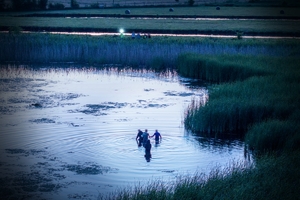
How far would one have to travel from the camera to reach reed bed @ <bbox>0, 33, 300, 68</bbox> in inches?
1245

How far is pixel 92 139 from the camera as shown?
1600cm

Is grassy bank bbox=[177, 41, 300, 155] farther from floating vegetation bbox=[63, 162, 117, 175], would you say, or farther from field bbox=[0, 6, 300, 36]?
field bbox=[0, 6, 300, 36]

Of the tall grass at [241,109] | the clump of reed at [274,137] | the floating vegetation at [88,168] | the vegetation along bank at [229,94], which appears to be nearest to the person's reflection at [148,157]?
the floating vegetation at [88,168]

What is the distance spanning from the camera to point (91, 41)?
112ft

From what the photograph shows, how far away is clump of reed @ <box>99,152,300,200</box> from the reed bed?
20.0 meters

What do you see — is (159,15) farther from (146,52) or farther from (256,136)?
(256,136)

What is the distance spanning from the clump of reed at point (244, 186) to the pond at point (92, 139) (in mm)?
2187

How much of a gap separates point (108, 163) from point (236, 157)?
315cm

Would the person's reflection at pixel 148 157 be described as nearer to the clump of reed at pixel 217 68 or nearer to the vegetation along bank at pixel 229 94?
the vegetation along bank at pixel 229 94

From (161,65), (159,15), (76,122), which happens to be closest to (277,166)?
(76,122)

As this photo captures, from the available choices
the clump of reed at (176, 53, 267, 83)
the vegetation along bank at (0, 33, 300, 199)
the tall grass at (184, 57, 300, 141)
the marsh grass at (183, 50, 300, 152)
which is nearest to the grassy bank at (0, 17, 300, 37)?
the vegetation along bank at (0, 33, 300, 199)

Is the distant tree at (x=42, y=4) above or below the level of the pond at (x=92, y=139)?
above

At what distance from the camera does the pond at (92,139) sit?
1273 centimetres

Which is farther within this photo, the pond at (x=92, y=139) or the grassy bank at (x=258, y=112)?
the grassy bank at (x=258, y=112)
